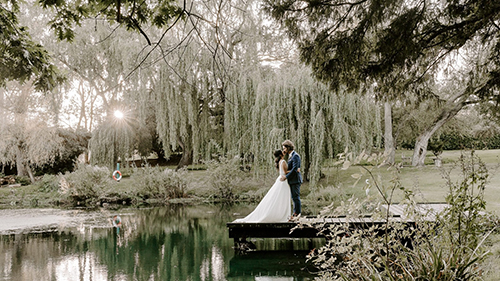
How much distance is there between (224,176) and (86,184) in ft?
18.0

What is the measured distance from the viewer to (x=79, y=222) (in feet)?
36.9

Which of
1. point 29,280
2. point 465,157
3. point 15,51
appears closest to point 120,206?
point 29,280

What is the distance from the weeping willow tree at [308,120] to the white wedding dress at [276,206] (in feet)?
17.8

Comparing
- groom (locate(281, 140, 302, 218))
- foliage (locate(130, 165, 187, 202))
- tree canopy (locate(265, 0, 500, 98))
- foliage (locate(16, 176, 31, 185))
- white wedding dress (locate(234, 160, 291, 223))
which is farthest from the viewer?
foliage (locate(16, 176, 31, 185))

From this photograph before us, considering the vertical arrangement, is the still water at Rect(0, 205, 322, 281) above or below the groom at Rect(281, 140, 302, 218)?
below

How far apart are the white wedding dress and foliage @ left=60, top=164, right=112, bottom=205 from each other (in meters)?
10.3

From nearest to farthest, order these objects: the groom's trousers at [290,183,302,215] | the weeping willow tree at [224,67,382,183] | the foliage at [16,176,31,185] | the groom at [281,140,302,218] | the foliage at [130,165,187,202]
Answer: the groom at [281,140,302,218] < the groom's trousers at [290,183,302,215] < the weeping willow tree at [224,67,382,183] < the foliage at [130,165,187,202] < the foliage at [16,176,31,185]

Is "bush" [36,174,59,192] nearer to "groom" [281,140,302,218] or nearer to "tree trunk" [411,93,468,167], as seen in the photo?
"groom" [281,140,302,218]

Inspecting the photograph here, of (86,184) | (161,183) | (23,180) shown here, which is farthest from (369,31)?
(23,180)

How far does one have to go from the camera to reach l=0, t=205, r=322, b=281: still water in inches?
241

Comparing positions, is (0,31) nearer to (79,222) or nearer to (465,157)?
(465,157)

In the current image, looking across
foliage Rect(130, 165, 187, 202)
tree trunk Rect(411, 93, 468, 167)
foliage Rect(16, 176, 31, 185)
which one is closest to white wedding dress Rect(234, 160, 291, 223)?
foliage Rect(130, 165, 187, 202)

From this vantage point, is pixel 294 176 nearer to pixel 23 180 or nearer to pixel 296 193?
pixel 296 193

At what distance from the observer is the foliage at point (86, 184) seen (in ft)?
52.7
